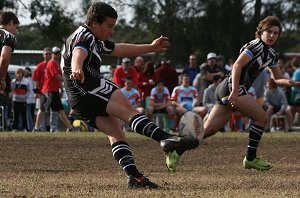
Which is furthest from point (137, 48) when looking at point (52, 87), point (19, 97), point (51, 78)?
point (19, 97)

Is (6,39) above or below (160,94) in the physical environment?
above

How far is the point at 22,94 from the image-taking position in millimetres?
22094

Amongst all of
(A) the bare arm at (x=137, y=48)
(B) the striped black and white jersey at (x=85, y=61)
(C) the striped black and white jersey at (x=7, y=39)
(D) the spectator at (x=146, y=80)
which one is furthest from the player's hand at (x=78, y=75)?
(D) the spectator at (x=146, y=80)

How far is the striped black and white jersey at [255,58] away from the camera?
10.4 metres

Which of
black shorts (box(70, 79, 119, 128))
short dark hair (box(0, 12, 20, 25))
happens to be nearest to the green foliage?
short dark hair (box(0, 12, 20, 25))

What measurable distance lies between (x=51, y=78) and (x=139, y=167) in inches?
376

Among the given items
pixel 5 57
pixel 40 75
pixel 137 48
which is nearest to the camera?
pixel 137 48

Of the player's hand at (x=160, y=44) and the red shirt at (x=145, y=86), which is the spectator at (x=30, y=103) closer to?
the red shirt at (x=145, y=86)

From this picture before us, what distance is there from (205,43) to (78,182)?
24.9m

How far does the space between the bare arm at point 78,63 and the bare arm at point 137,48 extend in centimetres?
85

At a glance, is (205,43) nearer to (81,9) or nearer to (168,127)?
(81,9)

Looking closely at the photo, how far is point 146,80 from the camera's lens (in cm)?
2161

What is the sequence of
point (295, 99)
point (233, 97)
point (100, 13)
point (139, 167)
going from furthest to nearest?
point (295, 99) < point (139, 167) < point (233, 97) < point (100, 13)

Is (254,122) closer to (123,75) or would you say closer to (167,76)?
(123,75)
